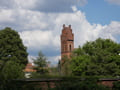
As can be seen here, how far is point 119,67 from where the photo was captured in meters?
52.0

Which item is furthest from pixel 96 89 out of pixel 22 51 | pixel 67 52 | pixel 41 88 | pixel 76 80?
pixel 67 52

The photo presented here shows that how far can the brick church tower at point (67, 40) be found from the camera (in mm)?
120688

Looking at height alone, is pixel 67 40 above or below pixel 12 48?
above

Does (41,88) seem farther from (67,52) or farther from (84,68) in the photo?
(67,52)

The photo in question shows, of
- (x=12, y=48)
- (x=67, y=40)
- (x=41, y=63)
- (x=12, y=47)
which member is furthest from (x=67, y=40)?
(x=12, y=48)

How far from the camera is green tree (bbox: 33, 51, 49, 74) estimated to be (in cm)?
5388

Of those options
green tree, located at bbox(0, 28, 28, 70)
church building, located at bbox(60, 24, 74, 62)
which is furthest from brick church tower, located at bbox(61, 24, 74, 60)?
green tree, located at bbox(0, 28, 28, 70)

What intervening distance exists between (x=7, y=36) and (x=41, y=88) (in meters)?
30.0

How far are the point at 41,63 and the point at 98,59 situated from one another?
37.3 ft

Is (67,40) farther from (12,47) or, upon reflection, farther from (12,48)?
(12,48)

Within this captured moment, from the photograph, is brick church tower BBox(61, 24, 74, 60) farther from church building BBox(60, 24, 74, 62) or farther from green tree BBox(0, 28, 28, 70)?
green tree BBox(0, 28, 28, 70)

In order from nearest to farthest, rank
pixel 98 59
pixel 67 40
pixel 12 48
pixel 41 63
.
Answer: pixel 12 48 → pixel 98 59 → pixel 41 63 → pixel 67 40

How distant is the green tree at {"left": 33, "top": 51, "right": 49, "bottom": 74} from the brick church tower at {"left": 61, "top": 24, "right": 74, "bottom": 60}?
65462 millimetres

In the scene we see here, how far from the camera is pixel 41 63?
2121 inches
